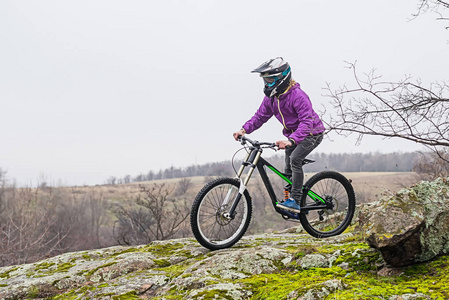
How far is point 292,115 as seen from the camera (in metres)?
6.16

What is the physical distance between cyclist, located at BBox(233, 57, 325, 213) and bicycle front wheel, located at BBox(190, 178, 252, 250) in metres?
0.69

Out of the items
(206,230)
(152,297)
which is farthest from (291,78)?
(152,297)

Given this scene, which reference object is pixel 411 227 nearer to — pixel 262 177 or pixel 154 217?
pixel 262 177

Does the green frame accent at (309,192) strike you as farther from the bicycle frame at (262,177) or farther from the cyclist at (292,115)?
the cyclist at (292,115)

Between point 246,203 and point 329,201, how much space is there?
5.47ft

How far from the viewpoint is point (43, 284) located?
221 inches

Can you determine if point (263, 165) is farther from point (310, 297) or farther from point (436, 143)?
point (310, 297)

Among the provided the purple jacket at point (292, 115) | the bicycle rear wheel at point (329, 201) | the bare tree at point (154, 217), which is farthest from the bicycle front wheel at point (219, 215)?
the bare tree at point (154, 217)

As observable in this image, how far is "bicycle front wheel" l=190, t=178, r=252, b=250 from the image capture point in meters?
5.64

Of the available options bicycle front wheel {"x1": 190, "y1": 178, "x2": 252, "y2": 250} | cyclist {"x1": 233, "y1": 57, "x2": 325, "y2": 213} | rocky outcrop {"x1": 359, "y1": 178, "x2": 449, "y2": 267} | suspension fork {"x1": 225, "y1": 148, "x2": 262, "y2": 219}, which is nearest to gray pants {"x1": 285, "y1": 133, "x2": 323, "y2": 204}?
cyclist {"x1": 233, "y1": 57, "x2": 325, "y2": 213}

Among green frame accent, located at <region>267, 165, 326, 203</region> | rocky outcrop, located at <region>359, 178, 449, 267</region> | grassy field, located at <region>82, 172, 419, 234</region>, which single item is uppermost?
green frame accent, located at <region>267, 165, 326, 203</region>

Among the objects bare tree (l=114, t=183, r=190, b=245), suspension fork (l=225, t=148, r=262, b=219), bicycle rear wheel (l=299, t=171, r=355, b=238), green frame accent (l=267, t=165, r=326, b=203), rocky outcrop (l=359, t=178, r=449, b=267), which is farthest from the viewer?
bare tree (l=114, t=183, r=190, b=245)

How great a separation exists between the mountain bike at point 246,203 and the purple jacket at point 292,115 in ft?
1.74

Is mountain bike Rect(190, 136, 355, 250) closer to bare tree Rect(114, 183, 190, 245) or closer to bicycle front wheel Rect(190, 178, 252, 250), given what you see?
bicycle front wheel Rect(190, 178, 252, 250)
